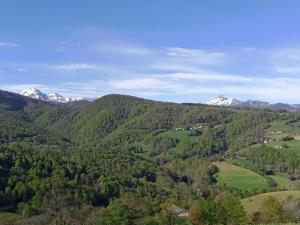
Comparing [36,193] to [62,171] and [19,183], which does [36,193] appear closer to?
[19,183]

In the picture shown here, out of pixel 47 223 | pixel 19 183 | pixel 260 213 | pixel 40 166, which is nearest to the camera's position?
pixel 47 223

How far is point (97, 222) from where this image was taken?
4272 inches

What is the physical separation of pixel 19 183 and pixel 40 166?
97.6 ft

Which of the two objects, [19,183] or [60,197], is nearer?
[60,197]

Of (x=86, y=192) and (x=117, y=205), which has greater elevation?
(x=117, y=205)

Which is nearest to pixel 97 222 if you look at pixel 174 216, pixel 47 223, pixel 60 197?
pixel 47 223

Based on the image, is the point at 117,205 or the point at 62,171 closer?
the point at 117,205

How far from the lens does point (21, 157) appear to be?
19862cm

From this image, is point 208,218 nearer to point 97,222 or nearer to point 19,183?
point 97,222

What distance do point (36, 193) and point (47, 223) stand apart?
158 feet

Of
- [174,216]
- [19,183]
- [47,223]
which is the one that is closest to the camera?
[47,223]

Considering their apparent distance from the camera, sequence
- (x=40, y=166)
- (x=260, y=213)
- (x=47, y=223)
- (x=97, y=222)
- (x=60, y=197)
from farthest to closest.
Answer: (x=40, y=166) → (x=60, y=197) → (x=260, y=213) → (x=47, y=223) → (x=97, y=222)

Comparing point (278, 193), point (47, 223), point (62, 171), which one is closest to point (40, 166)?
point (62, 171)

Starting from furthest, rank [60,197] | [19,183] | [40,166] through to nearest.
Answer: [40,166], [19,183], [60,197]
